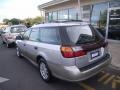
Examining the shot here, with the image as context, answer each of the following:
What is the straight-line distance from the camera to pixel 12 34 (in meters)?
10.6

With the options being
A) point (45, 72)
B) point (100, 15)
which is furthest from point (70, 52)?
point (100, 15)

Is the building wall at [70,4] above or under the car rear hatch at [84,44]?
above

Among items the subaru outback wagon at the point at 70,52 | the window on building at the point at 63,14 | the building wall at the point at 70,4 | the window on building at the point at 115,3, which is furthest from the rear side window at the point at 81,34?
the window on building at the point at 63,14

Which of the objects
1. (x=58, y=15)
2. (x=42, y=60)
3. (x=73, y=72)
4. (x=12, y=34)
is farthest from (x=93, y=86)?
(x=58, y=15)

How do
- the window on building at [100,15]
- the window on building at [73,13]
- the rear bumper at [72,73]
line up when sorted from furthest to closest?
the window on building at [73,13], the window on building at [100,15], the rear bumper at [72,73]

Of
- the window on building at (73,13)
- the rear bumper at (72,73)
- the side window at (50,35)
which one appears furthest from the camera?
the window on building at (73,13)

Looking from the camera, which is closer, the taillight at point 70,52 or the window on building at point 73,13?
the taillight at point 70,52

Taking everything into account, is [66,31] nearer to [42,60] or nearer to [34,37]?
[42,60]

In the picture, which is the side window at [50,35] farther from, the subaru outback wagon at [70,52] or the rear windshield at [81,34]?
the rear windshield at [81,34]

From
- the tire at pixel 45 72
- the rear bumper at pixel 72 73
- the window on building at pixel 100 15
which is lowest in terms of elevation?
the tire at pixel 45 72

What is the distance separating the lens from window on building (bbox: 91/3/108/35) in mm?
11241

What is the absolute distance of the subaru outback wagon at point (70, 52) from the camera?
3.71 metres

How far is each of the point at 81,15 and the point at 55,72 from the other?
33.5 ft

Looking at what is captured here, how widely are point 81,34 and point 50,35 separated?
2.85 feet
